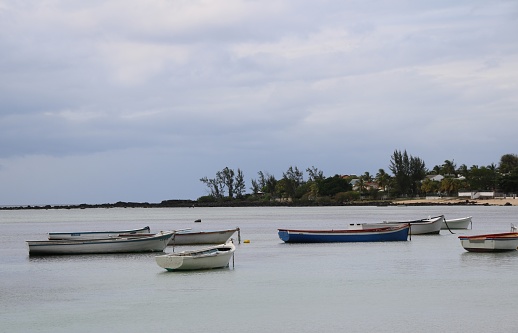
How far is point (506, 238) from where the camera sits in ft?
120

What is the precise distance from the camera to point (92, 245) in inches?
1588

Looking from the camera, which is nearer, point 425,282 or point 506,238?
point 425,282

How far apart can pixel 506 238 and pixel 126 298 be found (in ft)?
65.9

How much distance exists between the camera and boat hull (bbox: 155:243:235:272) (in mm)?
30281

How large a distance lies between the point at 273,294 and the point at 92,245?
1783 centimetres

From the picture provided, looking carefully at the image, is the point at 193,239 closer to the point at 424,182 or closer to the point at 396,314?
the point at 396,314

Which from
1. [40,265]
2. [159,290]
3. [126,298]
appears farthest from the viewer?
[40,265]

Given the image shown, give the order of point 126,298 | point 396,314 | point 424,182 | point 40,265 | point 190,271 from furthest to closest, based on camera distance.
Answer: point 424,182, point 40,265, point 190,271, point 126,298, point 396,314

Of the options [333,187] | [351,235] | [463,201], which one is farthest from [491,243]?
[333,187]

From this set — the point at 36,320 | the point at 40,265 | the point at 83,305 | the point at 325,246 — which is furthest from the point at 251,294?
the point at 325,246

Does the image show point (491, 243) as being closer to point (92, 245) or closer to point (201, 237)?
point (201, 237)

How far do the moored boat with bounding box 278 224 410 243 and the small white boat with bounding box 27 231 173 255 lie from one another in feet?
32.0

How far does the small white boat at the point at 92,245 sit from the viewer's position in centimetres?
4016

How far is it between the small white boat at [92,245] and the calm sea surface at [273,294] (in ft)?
2.40
